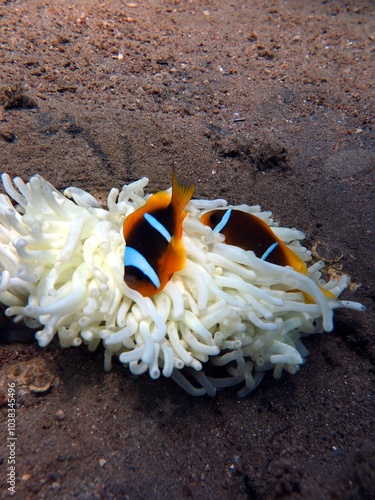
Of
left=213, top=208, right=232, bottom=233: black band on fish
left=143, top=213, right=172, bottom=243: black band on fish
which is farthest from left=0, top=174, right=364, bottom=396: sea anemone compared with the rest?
left=143, top=213, right=172, bottom=243: black band on fish

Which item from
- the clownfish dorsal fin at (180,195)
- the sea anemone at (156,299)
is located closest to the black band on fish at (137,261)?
the sea anemone at (156,299)

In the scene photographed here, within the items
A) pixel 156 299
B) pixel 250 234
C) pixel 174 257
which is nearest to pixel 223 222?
pixel 250 234

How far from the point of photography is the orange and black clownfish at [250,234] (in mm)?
2170

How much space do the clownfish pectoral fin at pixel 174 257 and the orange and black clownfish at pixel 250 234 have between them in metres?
0.32

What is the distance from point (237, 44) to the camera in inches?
153

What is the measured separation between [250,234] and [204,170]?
98 cm

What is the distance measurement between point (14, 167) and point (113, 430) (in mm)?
1935

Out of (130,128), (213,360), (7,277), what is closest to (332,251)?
(213,360)

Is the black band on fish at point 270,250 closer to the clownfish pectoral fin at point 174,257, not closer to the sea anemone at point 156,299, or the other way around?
the sea anemone at point 156,299

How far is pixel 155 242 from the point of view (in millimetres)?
1861

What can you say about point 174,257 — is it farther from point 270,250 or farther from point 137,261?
point 270,250

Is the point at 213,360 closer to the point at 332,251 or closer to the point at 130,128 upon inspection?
the point at 332,251

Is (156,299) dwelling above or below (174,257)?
below

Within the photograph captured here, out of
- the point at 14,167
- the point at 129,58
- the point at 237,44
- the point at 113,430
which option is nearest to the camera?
the point at 113,430
